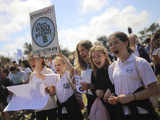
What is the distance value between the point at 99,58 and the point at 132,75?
715mm

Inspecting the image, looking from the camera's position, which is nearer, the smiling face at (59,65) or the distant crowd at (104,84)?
the distant crowd at (104,84)

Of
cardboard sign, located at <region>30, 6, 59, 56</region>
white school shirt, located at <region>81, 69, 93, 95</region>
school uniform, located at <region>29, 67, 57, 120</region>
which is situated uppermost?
cardboard sign, located at <region>30, 6, 59, 56</region>

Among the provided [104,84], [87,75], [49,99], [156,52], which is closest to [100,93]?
[104,84]

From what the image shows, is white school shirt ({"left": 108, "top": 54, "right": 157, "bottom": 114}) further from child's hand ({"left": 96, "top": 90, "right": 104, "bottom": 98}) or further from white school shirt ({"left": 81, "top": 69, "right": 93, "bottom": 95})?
white school shirt ({"left": 81, "top": 69, "right": 93, "bottom": 95})

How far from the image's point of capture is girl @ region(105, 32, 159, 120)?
1.88 meters

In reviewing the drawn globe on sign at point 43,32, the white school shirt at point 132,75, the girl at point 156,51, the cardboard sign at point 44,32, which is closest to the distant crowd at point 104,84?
the white school shirt at point 132,75

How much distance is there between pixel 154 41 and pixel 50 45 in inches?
115

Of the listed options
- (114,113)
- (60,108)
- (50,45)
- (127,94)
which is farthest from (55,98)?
(127,94)

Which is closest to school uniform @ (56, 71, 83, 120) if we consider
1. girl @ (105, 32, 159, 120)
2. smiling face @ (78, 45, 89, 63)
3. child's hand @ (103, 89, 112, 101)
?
smiling face @ (78, 45, 89, 63)

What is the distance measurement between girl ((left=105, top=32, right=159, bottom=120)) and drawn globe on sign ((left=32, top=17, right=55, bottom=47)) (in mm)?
1394

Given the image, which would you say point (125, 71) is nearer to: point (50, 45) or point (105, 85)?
point (105, 85)

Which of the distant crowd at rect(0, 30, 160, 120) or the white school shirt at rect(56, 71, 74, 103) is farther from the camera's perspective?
the white school shirt at rect(56, 71, 74, 103)

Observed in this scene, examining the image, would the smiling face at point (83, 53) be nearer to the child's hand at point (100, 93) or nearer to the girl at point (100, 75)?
the girl at point (100, 75)

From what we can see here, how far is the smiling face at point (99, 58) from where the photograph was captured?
2533 mm
